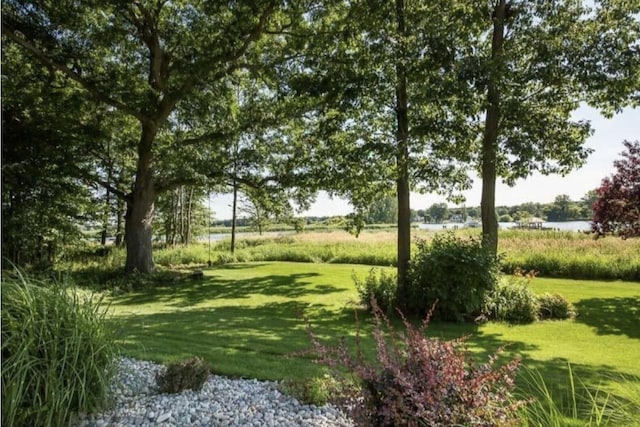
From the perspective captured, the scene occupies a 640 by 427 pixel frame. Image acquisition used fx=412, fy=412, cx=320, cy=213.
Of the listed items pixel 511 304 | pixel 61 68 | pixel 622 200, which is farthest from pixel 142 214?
pixel 622 200

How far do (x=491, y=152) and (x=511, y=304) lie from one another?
268 cm

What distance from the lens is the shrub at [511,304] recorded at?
6.95 metres

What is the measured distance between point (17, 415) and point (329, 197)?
955cm

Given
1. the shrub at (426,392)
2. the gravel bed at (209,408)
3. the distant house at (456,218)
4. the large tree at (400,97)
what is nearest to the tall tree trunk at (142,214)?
the large tree at (400,97)

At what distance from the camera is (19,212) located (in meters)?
11.5

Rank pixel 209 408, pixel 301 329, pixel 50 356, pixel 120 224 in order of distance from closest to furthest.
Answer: pixel 50 356 → pixel 209 408 → pixel 301 329 → pixel 120 224

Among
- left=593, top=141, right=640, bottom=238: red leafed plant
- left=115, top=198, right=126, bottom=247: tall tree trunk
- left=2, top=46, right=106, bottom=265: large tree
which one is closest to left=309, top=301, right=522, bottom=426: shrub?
left=593, top=141, right=640, bottom=238: red leafed plant

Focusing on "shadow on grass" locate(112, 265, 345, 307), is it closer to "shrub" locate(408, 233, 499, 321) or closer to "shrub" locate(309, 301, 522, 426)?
"shrub" locate(408, 233, 499, 321)

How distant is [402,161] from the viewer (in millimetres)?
7105

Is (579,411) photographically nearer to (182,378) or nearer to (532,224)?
(182,378)

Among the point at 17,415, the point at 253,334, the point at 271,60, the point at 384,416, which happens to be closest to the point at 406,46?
the point at 271,60

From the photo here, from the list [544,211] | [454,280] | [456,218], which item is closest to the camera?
[454,280]

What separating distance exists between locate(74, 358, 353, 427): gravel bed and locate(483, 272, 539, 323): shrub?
4.89 m

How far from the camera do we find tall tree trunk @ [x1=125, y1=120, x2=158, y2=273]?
1165 cm
